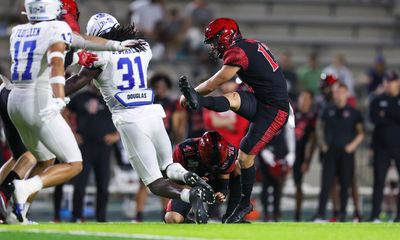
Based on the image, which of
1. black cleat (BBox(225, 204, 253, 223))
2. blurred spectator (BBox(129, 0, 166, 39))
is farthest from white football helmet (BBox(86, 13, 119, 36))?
blurred spectator (BBox(129, 0, 166, 39))

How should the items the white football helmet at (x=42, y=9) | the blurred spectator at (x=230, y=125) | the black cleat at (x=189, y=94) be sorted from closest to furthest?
1. the white football helmet at (x=42, y=9)
2. the black cleat at (x=189, y=94)
3. the blurred spectator at (x=230, y=125)

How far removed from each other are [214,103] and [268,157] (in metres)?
5.42

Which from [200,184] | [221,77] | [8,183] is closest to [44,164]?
[8,183]

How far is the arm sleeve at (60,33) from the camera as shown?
8586mm

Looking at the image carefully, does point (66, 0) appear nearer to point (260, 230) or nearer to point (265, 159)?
point (260, 230)

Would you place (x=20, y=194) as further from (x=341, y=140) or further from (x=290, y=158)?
(x=290, y=158)

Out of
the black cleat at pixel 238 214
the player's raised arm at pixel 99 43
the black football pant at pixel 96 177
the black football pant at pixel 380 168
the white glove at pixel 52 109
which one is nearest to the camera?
the white glove at pixel 52 109

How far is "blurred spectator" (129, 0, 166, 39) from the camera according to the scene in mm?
18922

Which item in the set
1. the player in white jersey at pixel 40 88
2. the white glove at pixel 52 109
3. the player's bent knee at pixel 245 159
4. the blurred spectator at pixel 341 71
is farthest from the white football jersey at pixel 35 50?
the blurred spectator at pixel 341 71

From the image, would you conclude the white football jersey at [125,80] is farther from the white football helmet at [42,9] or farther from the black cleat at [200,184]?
the white football helmet at [42,9]

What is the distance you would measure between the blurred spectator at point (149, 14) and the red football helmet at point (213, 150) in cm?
920

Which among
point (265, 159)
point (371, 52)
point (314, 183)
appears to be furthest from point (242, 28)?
point (265, 159)

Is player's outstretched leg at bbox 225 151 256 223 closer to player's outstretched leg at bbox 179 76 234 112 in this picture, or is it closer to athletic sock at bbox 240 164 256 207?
athletic sock at bbox 240 164 256 207

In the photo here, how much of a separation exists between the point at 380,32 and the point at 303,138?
6.10 meters
